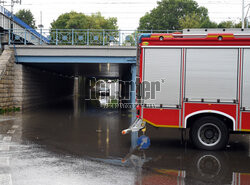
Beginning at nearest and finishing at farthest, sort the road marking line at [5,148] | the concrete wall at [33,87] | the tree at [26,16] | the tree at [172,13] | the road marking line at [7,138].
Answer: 1. the road marking line at [5,148]
2. the road marking line at [7,138]
3. the concrete wall at [33,87]
4. the tree at [172,13]
5. the tree at [26,16]

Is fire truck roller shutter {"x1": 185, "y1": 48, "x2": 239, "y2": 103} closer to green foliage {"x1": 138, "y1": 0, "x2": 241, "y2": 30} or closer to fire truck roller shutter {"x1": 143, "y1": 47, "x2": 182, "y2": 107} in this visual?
fire truck roller shutter {"x1": 143, "y1": 47, "x2": 182, "y2": 107}

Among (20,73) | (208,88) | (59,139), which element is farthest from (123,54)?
(208,88)

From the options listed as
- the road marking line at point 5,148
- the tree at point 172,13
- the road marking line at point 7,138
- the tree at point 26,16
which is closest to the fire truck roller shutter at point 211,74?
the road marking line at point 5,148

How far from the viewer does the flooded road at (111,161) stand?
596 cm

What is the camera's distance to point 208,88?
335 inches

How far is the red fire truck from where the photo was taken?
8391mm

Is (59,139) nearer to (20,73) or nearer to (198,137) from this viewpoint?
(198,137)

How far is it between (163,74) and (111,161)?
292 cm

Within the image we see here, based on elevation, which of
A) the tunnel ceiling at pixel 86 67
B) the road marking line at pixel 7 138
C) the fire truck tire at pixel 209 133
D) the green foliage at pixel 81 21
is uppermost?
the green foliage at pixel 81 21

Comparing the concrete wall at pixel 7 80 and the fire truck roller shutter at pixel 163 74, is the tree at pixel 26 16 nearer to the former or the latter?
the concrete wall at pixel 7 80

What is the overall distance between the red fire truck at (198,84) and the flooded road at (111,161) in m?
0.78

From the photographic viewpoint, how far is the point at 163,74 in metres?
8.70

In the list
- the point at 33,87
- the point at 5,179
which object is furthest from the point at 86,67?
the point at 5,179

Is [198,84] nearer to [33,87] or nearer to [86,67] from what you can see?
[33,87]
